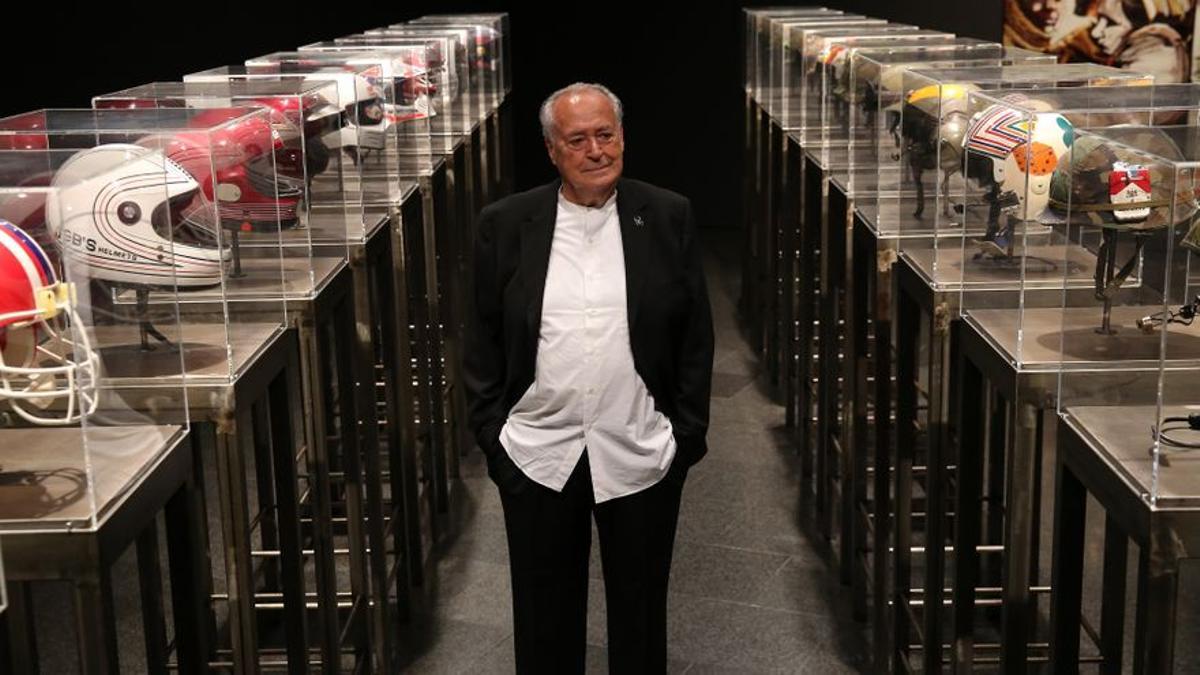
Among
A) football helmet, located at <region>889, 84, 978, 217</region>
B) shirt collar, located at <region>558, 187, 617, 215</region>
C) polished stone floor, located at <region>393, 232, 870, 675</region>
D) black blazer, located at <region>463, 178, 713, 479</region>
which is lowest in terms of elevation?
polished stone floor, located at <region>393, 232, 870, 675</region>

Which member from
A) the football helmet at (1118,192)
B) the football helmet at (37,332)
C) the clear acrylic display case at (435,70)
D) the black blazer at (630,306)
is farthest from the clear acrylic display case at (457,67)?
the football helmet at (37,332)

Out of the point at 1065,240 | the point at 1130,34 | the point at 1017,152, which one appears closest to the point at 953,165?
the point at 1017,152

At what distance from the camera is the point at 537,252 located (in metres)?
3.65

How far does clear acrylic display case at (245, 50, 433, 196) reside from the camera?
16.8 ft

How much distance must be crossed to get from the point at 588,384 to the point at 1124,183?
1255mm

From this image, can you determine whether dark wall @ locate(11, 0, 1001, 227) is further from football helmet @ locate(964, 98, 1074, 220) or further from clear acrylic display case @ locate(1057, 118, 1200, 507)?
clear acrylic display case @ locate(1057, 118, 1200, 507)

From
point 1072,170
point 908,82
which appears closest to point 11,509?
point 1072,170

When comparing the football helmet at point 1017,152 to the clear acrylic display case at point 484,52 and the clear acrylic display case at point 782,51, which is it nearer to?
the clear acrylic display case at point 782,51

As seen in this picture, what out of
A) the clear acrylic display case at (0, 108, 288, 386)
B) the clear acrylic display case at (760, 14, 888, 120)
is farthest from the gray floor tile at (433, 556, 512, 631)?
the clear acrylic display case at (760, 14, 888, 120)

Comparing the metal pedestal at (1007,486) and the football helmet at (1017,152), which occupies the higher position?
the football helmet at (1017,152)

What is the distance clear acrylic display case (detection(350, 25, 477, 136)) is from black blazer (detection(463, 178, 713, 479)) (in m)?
3.27

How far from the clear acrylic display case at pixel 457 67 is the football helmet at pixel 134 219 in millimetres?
3659

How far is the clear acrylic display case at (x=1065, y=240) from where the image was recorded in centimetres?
319

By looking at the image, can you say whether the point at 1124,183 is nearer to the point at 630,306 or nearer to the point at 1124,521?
the point at 1124,521
